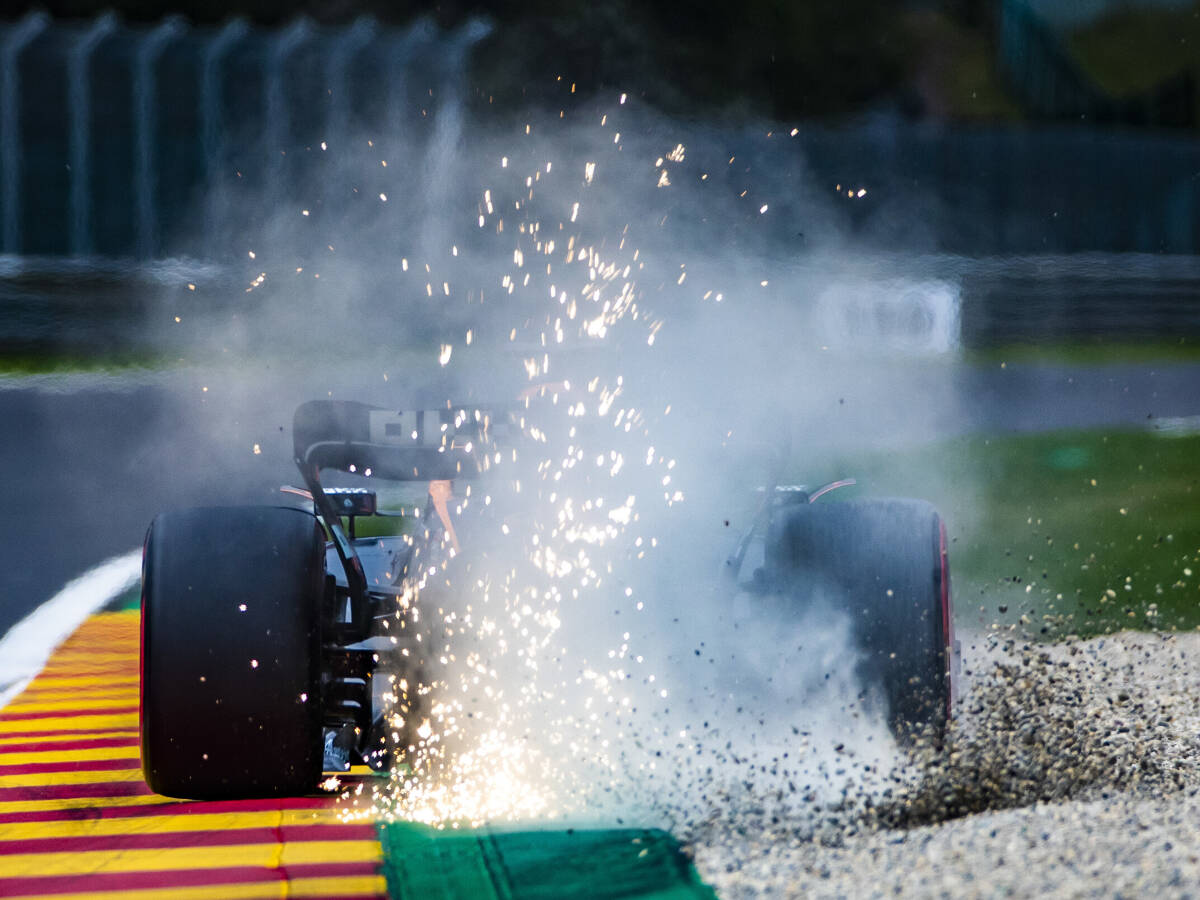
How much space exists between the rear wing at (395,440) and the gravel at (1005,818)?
1.01 meters

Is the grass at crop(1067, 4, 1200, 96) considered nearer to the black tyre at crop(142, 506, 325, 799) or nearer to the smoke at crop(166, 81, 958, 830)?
the smoke at crop(166, 81, 958, 830)

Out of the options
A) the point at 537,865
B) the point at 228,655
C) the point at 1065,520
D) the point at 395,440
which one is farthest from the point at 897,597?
the point at 1065,520

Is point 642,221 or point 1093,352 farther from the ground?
point 642,221

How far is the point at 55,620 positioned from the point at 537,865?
3701 millimetres

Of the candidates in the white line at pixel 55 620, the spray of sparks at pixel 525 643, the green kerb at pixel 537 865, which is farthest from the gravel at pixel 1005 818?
the white line at pixel 55 620

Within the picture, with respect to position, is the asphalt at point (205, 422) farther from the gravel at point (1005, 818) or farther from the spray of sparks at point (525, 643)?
the gravel at point (1005, 818)

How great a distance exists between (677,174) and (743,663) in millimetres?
10572

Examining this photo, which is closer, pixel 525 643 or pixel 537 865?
pixel 537 865

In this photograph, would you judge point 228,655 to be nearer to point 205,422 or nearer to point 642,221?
point 205,422

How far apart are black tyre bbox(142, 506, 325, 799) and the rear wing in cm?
22

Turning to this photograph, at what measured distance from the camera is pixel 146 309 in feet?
34.2

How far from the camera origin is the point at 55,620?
5445 millimetres

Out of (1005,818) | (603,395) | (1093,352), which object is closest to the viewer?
(1005,818)

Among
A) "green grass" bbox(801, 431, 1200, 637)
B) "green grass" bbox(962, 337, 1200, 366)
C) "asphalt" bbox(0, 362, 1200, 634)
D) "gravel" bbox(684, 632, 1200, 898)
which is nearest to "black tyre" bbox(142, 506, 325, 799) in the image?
"gravel" bbox(684, 632, 1200, 898)
